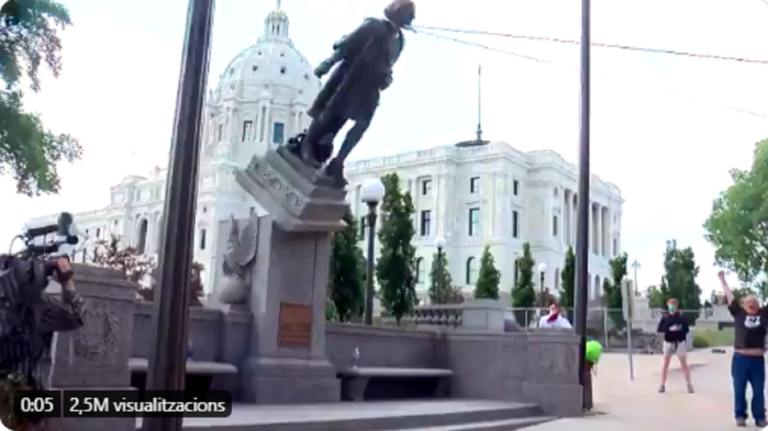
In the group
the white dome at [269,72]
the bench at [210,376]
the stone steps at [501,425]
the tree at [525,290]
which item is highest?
the white dome at [269,72]

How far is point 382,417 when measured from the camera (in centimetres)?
809

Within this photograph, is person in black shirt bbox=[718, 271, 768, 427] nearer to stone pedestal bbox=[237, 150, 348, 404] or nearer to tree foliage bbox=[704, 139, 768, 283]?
stone pedestal bbox=[237, 150, 348, 404]

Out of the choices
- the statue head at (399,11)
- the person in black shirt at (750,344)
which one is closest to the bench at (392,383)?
the person in black shirt at (750,344)

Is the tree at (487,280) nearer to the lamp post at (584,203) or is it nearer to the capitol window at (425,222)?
the capitol window at (425,222)

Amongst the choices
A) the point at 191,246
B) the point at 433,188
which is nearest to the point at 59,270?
the point at 191,246

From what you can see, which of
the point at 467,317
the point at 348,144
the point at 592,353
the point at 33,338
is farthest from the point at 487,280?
the point at 33,338

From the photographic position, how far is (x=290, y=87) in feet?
239

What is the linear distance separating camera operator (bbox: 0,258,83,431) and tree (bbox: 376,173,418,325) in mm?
35115

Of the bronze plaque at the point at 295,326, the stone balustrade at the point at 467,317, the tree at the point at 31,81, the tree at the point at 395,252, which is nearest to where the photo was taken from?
the tree at the point at 31,81

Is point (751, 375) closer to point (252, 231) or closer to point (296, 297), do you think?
point (296, 297)

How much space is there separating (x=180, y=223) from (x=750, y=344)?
6.73m

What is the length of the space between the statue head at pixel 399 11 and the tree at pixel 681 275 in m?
46.9
